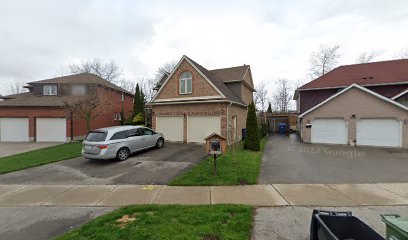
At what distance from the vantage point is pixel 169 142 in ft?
50.1

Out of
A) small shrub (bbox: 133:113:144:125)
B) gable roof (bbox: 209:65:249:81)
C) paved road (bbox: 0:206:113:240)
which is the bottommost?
paved road (bbox: 0:206:113:240)

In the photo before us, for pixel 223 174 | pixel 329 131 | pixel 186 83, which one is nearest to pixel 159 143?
pixel 186 83

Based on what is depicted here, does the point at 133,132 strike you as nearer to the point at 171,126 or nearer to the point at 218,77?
the point at 171,126

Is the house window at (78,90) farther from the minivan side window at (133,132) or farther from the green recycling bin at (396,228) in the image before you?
the green recycling bin at (396,228)

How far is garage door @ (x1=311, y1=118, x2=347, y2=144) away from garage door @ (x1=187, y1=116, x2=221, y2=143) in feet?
26.5

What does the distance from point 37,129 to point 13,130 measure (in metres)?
2.43

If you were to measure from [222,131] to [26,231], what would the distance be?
36.3ft

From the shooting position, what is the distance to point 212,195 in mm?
5426

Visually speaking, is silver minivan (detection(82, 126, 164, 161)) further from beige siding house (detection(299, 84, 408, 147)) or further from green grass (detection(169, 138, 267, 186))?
beige siding house (detection(299, 84, 408, 147))

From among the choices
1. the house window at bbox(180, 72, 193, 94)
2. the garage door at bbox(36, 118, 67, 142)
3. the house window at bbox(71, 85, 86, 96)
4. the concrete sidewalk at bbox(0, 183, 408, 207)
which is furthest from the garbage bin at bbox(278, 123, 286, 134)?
the garage door at bbox(36, 118, 67, 142)

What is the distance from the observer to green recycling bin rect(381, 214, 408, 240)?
7.55 feet

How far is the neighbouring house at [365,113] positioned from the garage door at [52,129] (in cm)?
2210

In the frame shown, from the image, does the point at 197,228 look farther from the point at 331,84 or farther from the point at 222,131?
the point at 331,84

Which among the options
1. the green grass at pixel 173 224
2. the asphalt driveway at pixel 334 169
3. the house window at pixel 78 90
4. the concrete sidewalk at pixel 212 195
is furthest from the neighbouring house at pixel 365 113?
the house window at pixel 78 90
